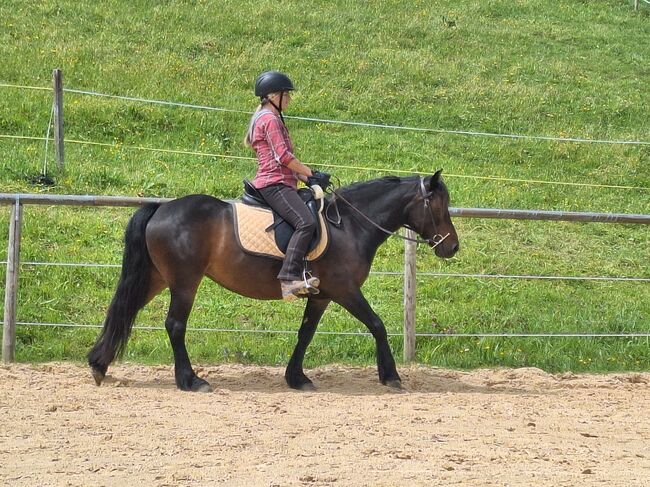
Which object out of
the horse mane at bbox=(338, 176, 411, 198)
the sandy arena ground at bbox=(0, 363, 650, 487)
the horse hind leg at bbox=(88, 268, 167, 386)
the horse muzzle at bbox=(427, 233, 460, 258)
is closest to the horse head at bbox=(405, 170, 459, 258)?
the horse muzzle at bbox=(427, 233, 460, 258)

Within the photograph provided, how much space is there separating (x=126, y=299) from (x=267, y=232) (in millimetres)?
1248

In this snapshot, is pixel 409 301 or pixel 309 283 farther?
pixel 409 301

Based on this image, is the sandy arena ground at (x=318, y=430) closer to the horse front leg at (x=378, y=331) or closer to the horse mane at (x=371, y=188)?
the horse front leg at (x=378, y=331)

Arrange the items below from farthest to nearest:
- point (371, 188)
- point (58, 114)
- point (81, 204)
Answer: point (58, 114) < point (81, 204) < point (371, 188)

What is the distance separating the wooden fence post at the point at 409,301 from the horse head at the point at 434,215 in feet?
3.01

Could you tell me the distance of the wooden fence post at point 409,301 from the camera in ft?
29.6

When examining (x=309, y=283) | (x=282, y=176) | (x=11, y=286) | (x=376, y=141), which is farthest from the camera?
(x=376, y=141)

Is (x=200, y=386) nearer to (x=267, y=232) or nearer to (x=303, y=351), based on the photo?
(x=303, y=351)

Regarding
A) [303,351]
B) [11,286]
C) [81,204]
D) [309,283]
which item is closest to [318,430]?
[309,283]

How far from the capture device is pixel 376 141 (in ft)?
53.4

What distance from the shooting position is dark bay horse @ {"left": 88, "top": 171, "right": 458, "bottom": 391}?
7.72m

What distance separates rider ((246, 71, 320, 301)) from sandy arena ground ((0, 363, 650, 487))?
0.93 metres

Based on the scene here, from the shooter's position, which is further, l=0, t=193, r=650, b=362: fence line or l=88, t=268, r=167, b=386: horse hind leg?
l=0, t=193, r=650, b=362: fence line

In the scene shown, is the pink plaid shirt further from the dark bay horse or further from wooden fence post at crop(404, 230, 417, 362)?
wooden fence post at crop(404, 230, 417, 362)
